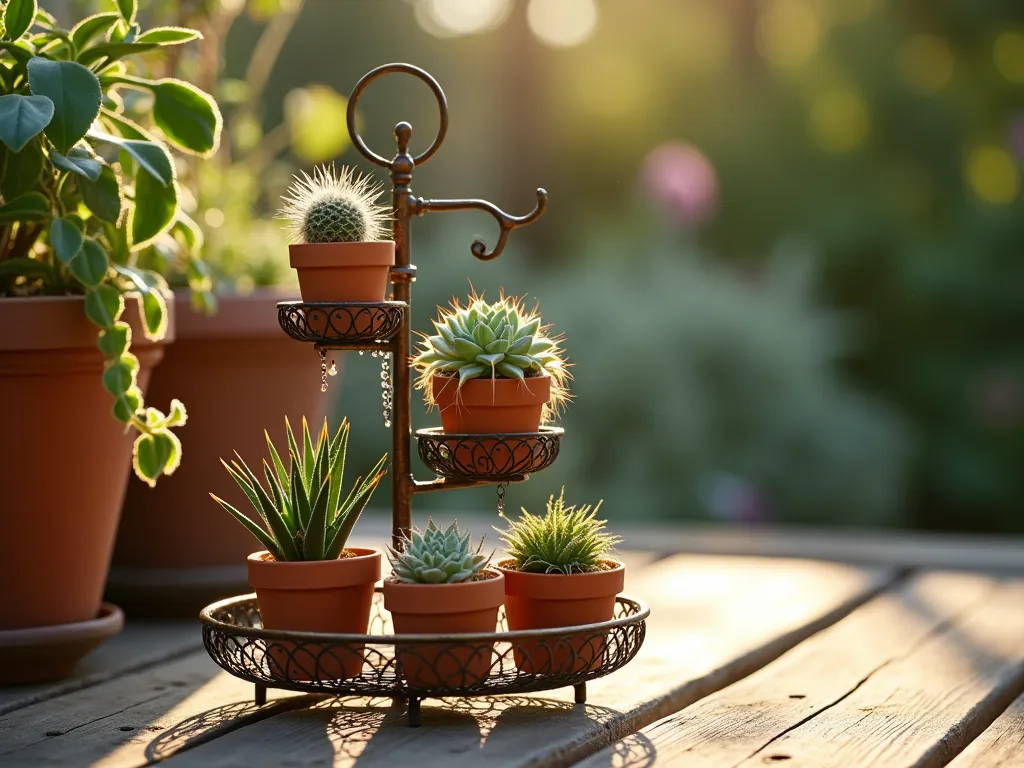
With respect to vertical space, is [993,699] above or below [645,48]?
below

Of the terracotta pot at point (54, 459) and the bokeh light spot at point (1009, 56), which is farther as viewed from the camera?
the bokeh light spot at point (1009, 56)

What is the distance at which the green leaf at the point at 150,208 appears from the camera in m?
1.91

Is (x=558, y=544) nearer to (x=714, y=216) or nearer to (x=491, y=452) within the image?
(x=491, y=452)

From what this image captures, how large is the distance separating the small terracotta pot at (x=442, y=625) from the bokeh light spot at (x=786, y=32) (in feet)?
28.3

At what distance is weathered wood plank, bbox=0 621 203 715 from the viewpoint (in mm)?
2039

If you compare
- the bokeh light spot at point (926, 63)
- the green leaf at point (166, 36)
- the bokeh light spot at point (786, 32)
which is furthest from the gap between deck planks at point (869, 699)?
the bokeh light spot at point (786, 32)

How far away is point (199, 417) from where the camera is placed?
2617mm

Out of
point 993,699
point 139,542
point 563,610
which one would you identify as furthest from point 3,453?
point 993,699

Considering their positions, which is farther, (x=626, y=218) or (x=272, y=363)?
(x=626, y=218)

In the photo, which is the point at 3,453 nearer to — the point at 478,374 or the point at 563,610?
the point at 478,374

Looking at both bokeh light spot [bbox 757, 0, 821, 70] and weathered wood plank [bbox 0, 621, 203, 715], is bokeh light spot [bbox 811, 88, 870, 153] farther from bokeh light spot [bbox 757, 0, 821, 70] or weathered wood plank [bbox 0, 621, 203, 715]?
weathered wood plank [bbox 0, 621, 203, 715]

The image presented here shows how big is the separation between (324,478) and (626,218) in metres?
7.86

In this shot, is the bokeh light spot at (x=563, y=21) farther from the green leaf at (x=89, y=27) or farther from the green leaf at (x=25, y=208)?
the green leaf at (x=25, y=208)

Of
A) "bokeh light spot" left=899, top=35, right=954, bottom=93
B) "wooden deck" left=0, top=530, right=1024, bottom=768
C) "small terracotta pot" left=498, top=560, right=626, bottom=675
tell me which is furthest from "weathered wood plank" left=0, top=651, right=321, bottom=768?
"bokeh light spot" left=899, top=35, right=954, bottom=93
